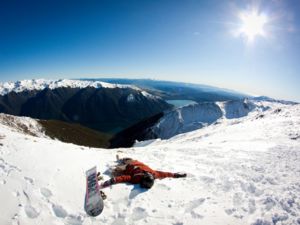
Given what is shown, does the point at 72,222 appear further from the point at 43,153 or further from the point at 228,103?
the point at 228,103

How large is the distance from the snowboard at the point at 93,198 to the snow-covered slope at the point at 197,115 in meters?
102

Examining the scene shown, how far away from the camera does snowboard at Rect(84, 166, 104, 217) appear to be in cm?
756

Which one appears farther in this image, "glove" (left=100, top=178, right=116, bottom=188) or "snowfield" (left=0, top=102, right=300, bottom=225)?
"glove" (left=100, top=178, right=116, bottom=188)

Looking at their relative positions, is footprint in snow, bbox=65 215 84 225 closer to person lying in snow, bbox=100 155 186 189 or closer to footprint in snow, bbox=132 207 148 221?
footprint in snow, bbox=132 207 148 221

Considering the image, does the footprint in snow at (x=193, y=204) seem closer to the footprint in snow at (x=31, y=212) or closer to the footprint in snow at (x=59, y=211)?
the footprint in snow at (x=59, y=211)

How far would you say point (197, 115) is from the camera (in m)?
122

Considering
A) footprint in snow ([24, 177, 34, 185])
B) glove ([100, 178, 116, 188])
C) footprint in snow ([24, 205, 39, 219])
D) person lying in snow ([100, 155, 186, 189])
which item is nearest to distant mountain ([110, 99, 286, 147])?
person lying in snow ([100, 155, 186, 189])

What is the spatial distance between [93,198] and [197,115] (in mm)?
117152

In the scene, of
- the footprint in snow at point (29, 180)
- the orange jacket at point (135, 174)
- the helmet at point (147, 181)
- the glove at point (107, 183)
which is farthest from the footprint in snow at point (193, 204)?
the footprint in snow at point (29, 180)

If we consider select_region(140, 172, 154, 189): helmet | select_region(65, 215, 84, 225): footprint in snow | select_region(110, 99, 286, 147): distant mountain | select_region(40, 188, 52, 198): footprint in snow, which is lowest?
select_region(110, 99, 286, 147): distant mountain

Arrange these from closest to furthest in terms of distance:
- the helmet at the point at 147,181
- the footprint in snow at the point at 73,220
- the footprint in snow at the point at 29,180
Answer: the footprint in snow at the point at 73,220 < the footprint in snow at the point at 29,180 < the helmet at the point at 147,181

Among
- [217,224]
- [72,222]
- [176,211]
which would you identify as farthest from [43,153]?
[217,224]

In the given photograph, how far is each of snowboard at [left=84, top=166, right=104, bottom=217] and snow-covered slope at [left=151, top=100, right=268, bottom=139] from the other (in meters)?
102

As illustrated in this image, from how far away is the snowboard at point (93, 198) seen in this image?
756 cm
